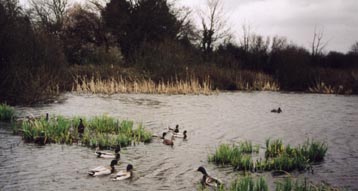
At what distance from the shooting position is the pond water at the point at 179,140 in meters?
9.25

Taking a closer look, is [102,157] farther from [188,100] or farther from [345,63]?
[345,63]

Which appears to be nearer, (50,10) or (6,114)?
(6,114)

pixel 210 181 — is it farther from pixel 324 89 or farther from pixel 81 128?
pixel 324 89

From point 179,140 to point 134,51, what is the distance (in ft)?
91.5

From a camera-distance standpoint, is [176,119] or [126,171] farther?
[176,119]

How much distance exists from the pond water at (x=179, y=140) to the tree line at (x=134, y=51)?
6.37 feet

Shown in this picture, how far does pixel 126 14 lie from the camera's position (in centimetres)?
4547

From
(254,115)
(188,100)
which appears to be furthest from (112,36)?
(254,115)

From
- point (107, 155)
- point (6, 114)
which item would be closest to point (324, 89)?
point (6, 114)

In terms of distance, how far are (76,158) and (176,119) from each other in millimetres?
9036

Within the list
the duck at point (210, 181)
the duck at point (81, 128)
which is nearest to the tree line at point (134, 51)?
the duck at point (81, 128)

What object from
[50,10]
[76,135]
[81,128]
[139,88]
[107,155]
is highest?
[50,10]

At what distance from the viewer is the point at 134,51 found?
41.3 m

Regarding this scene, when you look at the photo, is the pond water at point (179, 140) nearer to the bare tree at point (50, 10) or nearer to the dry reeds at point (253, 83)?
the dry reeds at point (253, 83)
